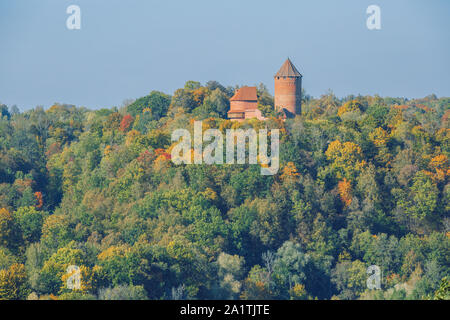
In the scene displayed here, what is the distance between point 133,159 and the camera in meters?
69.8

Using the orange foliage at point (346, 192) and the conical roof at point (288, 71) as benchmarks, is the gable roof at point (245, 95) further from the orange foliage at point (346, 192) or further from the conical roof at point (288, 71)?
the orange foliage at point (346, 192)

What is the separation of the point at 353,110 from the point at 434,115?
14.1 meters

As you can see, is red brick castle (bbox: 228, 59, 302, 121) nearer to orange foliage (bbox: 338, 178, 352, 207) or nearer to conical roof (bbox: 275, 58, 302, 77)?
conical roof (bbox: 275, 58, 302, 77)

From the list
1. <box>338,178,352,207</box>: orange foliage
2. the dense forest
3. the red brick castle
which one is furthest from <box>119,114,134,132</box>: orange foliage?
<box>338,178,352,207</box>: orange foliage

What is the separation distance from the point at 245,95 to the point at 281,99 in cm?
259

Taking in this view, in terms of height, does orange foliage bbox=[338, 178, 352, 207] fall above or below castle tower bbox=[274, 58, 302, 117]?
below

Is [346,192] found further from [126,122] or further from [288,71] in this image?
[126,122]

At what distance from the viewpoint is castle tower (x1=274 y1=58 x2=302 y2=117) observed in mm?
73625

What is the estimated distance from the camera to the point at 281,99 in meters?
73.9

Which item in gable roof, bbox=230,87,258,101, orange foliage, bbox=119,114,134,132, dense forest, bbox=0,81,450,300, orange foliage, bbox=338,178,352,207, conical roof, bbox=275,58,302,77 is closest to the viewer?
dense forest, bbox=0,81,450,300

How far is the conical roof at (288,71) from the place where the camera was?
74.4 meters
